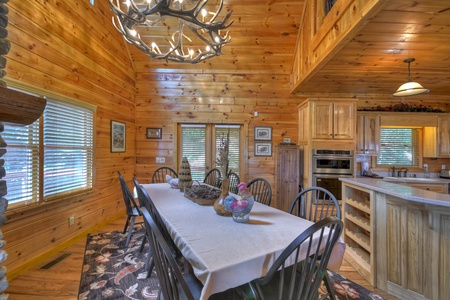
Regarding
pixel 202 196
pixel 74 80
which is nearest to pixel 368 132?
pixel 202 196

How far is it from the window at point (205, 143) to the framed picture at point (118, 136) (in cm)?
119

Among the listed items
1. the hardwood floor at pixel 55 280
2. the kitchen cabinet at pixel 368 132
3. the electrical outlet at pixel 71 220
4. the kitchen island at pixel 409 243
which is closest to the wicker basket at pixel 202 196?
the hardwood floor at pixel 55 280

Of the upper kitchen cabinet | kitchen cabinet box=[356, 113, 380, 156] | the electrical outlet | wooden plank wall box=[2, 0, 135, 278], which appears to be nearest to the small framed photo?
wooden plank wall box=[2, 0, 135, 278]

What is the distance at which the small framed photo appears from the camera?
4684 mm

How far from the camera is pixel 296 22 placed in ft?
13.1

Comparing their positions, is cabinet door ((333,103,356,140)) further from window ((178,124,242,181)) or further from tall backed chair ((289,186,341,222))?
window ((178,124,242,181))

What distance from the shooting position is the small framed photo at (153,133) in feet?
15.4

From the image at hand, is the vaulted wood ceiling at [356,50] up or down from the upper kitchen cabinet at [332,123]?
up

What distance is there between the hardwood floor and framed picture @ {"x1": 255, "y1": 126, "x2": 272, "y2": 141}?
2.81 metres

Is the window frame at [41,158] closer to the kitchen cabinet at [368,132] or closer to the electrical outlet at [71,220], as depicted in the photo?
the electrical outlet at [71,220]

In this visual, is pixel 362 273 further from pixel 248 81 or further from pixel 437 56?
pixel 248 81

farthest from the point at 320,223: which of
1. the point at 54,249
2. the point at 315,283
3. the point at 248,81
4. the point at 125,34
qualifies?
the point at 248,81

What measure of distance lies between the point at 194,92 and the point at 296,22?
2476mm

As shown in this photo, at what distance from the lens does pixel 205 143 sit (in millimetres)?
4789
